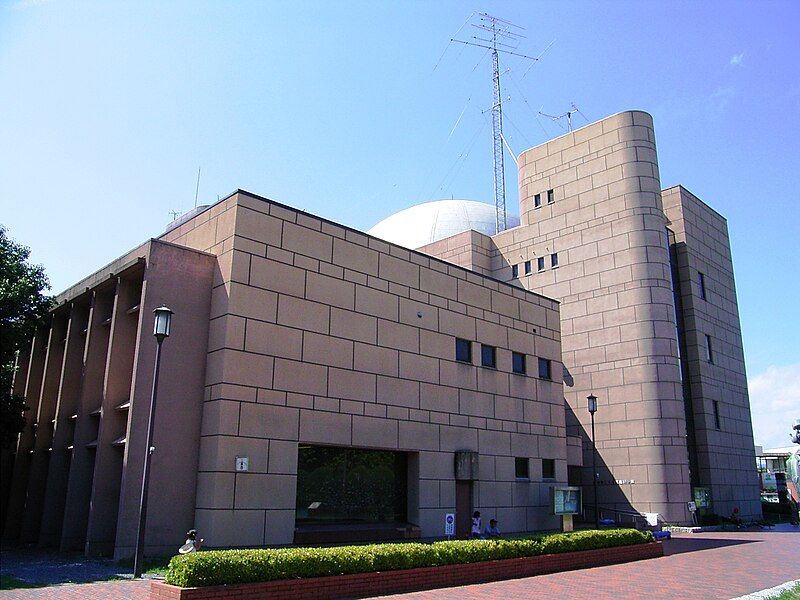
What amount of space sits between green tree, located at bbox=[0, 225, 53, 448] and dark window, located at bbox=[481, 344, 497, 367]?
17.4 meters

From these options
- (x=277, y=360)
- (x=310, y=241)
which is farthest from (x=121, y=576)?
(x=310, y=241)

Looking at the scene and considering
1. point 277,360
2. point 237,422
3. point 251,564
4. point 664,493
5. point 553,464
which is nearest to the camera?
point 251,564

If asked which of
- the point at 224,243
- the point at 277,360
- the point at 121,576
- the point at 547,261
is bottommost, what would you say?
the point at 121,576

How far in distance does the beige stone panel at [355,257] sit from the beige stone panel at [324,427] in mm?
5344

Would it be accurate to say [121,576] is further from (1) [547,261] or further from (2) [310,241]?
(1) [547,261]

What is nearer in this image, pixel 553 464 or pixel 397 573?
pixel 397 573

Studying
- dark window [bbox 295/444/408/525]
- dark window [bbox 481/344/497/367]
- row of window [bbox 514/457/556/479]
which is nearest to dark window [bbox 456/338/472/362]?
dark window [bbox 481/344/497/367]

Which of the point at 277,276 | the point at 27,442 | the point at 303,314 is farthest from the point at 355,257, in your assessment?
the point at 27,442

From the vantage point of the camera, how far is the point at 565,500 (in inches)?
1119

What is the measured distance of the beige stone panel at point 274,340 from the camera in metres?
20.7

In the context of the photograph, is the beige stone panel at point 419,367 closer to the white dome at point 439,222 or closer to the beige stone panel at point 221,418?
the beige stone panel at point 221,418

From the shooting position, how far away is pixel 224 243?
21.3 m

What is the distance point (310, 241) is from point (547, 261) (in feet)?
80.3

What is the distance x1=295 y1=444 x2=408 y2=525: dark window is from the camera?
21594mm
